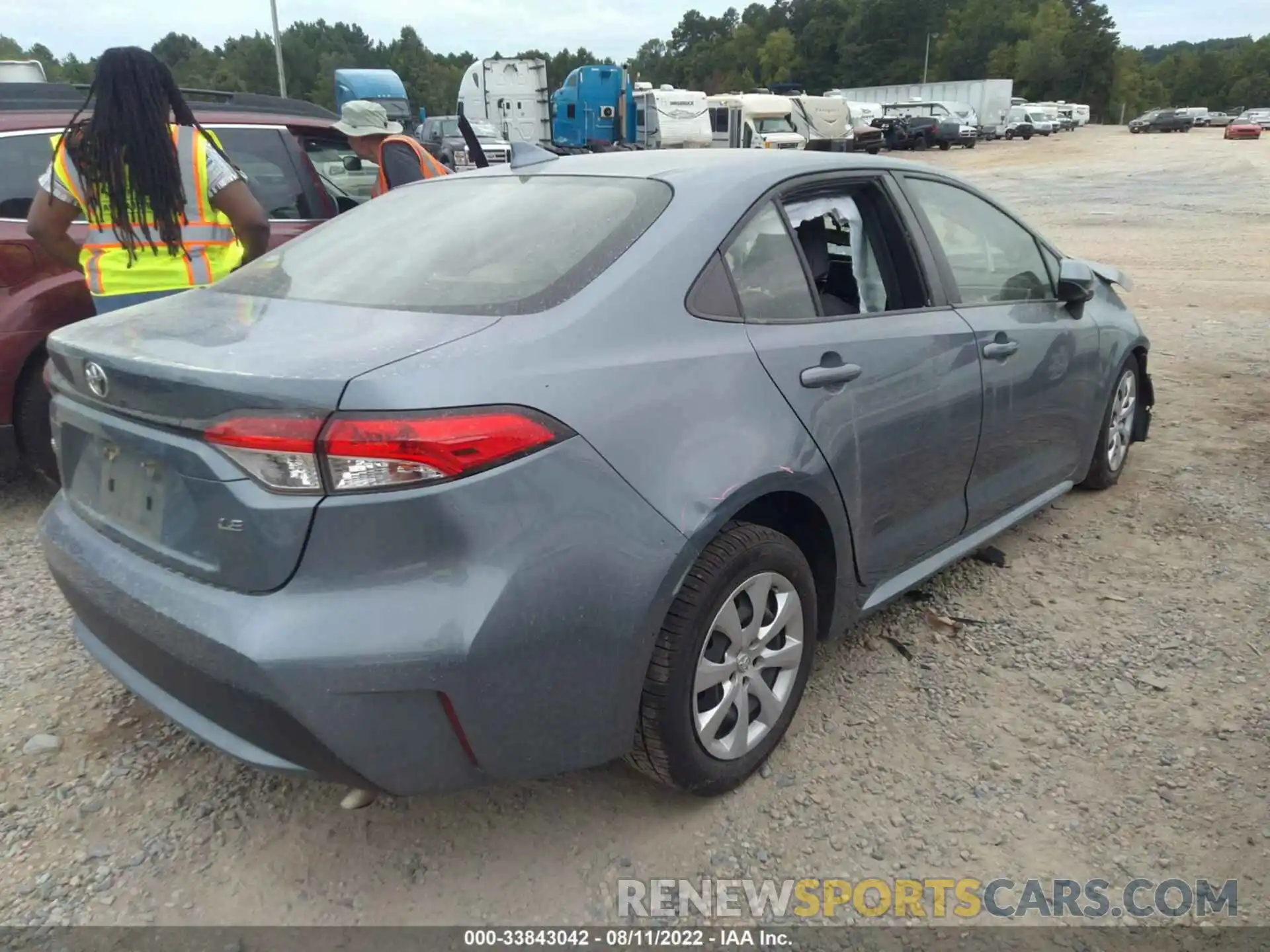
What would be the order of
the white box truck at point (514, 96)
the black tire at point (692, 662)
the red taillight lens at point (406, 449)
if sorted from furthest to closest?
the white box truck at point (514, 96)
the black tire at point (692, 662)
the red taillight lens at point (406, 449)

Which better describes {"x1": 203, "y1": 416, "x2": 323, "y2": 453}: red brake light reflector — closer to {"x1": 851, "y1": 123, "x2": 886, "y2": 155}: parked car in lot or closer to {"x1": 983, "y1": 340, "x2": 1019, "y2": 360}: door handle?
{"x1": 983, "y1": 340, "x2": 1019, "y2": 360}: door handle

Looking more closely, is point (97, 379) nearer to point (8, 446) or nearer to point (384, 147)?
point (8, 446)

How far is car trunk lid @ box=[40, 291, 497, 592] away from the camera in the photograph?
6.01 ft

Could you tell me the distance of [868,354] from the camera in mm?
2699

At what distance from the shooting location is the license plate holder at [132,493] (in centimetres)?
203

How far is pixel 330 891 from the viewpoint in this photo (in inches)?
86.3

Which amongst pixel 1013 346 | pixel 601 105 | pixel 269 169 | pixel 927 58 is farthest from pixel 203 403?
pixel 927 58

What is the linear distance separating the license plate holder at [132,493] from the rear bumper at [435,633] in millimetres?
97

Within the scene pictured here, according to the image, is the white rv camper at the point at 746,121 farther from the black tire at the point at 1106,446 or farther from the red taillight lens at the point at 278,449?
the red taillight lens at the point at 278,449

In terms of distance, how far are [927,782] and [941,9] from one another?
108098mm

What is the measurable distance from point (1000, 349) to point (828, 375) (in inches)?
39.7

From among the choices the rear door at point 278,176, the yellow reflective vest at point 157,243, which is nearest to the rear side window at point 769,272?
the yellow reflective vest at point 157,243

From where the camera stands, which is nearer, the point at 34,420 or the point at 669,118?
the point at 34,420

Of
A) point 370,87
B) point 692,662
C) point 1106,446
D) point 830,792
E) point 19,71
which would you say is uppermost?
point 370,87
